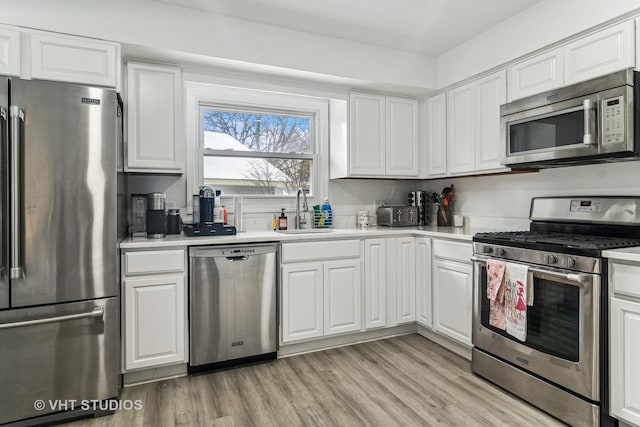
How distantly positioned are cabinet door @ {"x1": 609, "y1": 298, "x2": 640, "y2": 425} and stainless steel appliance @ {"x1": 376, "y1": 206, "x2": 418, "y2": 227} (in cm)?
194

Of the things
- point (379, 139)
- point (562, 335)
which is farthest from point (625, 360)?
point (379, 139)

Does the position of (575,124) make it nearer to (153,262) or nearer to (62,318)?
(153,262)

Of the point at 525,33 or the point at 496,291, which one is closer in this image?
the point at 496,291

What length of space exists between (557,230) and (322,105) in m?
2.28

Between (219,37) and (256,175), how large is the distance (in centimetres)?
121

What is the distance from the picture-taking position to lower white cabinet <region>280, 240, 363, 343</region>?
2.83 meters

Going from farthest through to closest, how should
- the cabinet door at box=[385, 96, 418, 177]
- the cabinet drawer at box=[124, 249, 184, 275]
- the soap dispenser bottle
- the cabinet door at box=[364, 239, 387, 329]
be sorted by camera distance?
1. the cabinet door at box=[385, 96, 418, 177]
2. the soap dispenser bottle
3. the cabinet door at box=[364, 239, 387, 329]
4. the cabinet drawer at box=[124, 249, 184, 275]

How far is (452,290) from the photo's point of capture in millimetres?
2889

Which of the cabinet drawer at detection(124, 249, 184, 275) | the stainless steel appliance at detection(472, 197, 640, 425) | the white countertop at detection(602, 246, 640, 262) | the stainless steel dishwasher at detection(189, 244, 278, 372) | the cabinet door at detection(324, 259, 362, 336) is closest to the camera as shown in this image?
the white countertop at detection(602, 246, 640, 262)

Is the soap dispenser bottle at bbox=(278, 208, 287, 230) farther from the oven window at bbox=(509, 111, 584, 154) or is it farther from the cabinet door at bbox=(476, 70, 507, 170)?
the oven window at bbox=(509, 111, 584, 154)

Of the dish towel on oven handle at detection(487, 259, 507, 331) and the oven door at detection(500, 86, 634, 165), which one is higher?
the oven door at detection(500, 86, 634, 165)

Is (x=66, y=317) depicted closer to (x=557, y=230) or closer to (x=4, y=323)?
(x=4, y=323)

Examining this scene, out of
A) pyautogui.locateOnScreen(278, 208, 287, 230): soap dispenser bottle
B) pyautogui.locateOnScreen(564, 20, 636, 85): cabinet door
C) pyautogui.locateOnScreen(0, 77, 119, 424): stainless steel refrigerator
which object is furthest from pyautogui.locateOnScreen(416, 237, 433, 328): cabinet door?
pyautogui.locateOnScreen(0, 77, 119, 424): stainless steel refrigerator

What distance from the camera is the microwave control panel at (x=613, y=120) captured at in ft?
6.52
